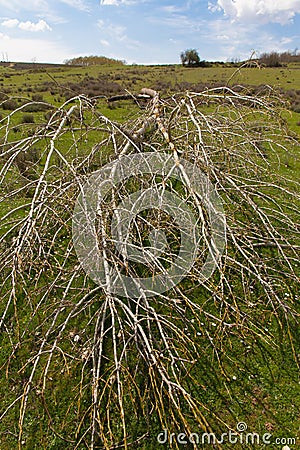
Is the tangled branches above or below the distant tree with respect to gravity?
below

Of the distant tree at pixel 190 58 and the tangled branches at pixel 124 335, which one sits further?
the distant tree at pixel 190 58

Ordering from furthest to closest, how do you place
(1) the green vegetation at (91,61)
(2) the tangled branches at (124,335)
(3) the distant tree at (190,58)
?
1. (1) the green vegetation at (91,61)
2. (3) the distant tree at (190,58)
3. (2) the tangled branches at (124,335)

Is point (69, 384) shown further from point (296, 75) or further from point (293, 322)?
point (296, 75)

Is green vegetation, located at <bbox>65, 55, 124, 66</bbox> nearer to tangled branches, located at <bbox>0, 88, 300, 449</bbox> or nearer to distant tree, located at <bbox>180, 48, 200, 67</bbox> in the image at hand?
distant tree, located at <bbox>180, 48, 200, 67</bbox>

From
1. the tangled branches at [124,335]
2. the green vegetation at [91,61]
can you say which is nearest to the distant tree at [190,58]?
the green vegetation at [91,61]

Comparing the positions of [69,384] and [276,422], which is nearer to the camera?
[276,422]

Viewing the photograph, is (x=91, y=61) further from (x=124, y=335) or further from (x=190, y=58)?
(x=124, y=335)

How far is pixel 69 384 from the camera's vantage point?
231 cm

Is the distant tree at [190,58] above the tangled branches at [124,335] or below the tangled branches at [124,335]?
above

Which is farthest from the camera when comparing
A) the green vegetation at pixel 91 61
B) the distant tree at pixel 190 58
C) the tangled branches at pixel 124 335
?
the green vegetation at pixel 91 61

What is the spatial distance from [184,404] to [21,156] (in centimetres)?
592

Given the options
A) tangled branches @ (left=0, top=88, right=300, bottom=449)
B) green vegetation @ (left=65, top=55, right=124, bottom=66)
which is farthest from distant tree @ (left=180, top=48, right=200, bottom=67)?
tangled branches @ (left=0, top=88, right=300, bottom=449)

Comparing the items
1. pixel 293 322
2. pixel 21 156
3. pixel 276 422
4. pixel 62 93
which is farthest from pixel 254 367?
pixel 62 93

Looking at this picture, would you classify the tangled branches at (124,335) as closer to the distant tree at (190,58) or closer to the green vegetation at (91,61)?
the distant tree at (190,58)
